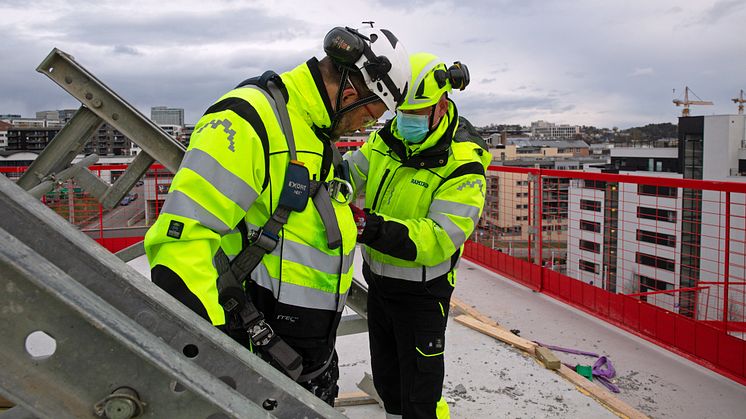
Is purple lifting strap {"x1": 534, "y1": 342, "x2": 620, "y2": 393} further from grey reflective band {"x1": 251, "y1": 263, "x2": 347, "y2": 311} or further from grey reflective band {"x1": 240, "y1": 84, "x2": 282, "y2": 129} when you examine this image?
grey reflective band {"x1": 240, "y1": 84, "x2": 282, "y2": 129}

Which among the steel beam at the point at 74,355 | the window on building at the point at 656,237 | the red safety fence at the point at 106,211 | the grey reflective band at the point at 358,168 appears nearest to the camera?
the steel beam at the point at 74,355

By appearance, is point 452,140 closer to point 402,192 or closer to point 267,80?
point 402,192

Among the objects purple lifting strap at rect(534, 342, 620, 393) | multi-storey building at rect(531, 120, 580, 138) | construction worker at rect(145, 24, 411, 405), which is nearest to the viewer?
construction worker at rect(145, 24, 411, 405)

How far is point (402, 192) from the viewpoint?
304 cm

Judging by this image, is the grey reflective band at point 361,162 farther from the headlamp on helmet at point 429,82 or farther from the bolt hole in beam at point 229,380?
the bolt hole in beam at point 229,380

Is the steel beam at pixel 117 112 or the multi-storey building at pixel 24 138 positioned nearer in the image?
the steel beam at pixel 117 112

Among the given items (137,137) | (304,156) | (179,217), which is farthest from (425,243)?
(137,137)

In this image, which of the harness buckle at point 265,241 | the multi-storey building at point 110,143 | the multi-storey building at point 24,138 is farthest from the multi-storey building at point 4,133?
the harness buckle at point 265,241

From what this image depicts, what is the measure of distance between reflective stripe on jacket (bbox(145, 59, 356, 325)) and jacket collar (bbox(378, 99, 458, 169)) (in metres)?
0.96

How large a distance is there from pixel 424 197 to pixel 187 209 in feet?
5.46

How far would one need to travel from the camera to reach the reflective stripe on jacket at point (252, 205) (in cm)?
150

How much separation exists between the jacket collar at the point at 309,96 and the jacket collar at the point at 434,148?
41.3 inches

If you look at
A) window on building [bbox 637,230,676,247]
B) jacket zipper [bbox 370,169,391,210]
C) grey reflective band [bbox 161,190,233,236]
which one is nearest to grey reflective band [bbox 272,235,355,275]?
grey reflective band [bbox 161,190,233,236]

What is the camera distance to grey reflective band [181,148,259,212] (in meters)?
1.57
